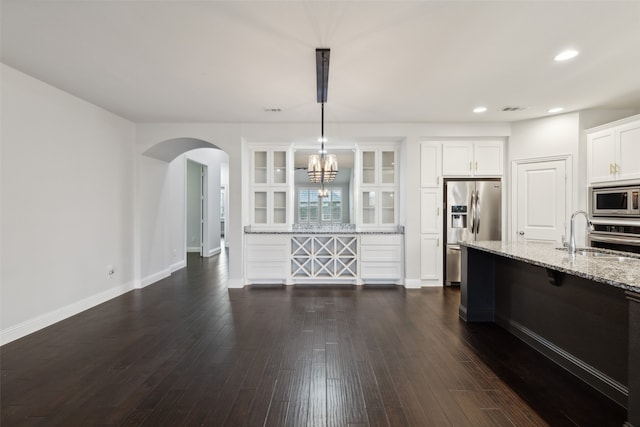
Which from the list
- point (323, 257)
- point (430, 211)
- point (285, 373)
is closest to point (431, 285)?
point (430, 211)

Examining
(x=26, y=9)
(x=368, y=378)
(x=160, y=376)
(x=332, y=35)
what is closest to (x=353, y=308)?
(x=368, y=378)

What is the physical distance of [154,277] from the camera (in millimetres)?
5148

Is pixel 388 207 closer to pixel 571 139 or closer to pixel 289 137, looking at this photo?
pixel 289 137

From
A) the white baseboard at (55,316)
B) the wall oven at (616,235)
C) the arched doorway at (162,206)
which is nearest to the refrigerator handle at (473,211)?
the wall oven at (616,235)

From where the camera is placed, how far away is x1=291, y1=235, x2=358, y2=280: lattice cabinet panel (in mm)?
5035

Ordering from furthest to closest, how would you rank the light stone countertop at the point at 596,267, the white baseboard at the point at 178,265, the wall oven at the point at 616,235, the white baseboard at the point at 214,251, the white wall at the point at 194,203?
the white wall at the point at 194,203 < the white baseboard at the point at 214,251 < the white baseboard at the point at 178,265 < the wall oven at the point at 616,235 < the light stone countertop at the point at 596,267

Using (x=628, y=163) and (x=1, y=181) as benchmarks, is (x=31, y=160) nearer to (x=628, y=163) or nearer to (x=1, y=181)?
(x=1, y=181)

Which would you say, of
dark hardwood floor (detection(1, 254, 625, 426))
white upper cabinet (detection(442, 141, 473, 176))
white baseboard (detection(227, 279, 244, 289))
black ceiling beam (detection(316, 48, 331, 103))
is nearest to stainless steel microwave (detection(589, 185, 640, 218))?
white upper cabinet (detection(442, 141, 473, 176))

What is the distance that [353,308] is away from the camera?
380 centimetres

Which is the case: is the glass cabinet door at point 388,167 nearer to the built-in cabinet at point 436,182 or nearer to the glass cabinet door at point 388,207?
the glass cabinet door at point 388,207

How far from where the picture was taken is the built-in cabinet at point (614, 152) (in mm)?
3457

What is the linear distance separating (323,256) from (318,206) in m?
1.17

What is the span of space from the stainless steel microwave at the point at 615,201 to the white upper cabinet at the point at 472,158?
1.26 metres

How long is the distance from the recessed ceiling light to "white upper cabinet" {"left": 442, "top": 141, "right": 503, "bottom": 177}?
2198mm
